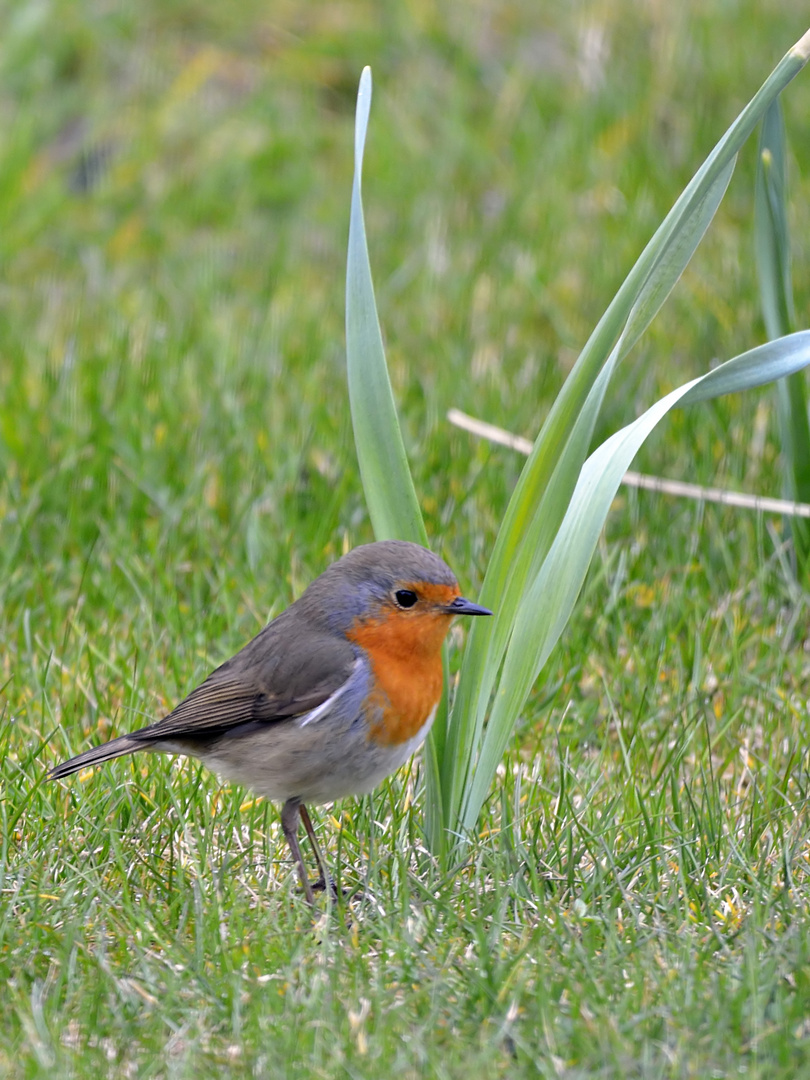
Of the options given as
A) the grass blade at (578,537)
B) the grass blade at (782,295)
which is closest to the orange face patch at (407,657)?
the grass blade at (578,537)

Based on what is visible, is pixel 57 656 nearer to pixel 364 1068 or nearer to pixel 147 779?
pixel 147 779

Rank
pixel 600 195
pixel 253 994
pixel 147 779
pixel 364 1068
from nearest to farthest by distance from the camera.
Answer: pixel 364 1068
pixel 253 994
pixel 147 779
pixel 600 195

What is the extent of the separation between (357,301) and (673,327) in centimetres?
339

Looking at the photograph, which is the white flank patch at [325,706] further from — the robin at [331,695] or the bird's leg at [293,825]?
the bird's leg at [293,825]

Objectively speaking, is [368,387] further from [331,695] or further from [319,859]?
[319,859]

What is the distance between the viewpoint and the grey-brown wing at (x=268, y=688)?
3570mm

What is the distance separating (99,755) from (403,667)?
2.42ft

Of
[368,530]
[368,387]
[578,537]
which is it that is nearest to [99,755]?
[368,387]

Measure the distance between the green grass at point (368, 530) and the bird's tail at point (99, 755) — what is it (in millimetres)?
106

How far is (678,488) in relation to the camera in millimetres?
5137

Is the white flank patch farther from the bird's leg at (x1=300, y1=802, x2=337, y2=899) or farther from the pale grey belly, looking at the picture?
the bird's leg at (x1=300, y1=802, x2=337, y2=899)

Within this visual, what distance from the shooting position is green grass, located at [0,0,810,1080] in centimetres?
281

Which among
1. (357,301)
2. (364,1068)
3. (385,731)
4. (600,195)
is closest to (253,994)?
(364,1068)

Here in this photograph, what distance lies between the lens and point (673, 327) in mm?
6625
